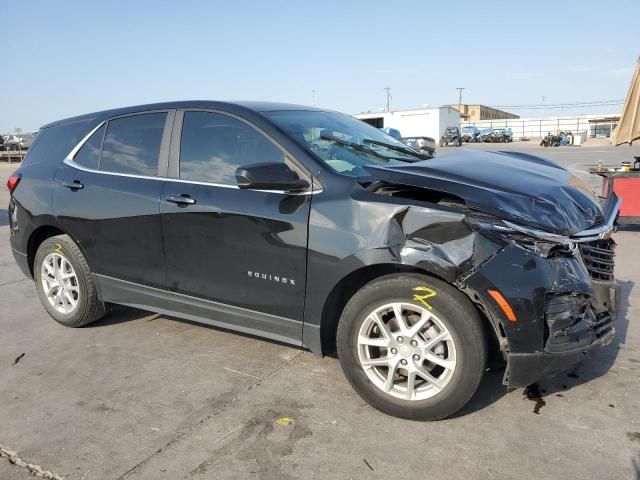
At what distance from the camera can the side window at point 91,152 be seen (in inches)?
166

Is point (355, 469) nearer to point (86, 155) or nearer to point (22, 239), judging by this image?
point (86, 155)

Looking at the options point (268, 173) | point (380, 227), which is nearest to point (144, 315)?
point (268, 173)

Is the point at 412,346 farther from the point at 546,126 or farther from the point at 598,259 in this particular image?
the point at 546,126

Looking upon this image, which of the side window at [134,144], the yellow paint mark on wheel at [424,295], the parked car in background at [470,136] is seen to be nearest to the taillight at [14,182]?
the side window at [134,144]

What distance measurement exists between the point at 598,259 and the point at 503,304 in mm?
766

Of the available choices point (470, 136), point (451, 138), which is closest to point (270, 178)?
point (451, 138)

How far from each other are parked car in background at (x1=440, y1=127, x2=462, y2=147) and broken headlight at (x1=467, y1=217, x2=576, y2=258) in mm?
51080

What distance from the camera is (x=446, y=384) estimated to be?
9.27ft

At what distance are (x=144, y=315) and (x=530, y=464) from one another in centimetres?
347

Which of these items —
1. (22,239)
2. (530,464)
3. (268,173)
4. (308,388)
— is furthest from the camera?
(22,239)

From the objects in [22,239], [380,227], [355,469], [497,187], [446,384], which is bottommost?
[355,469]

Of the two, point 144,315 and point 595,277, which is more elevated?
point 595,277

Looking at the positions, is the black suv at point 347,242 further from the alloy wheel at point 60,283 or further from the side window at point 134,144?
the alloy wheel at point 60,283

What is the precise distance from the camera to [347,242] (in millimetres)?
2971
